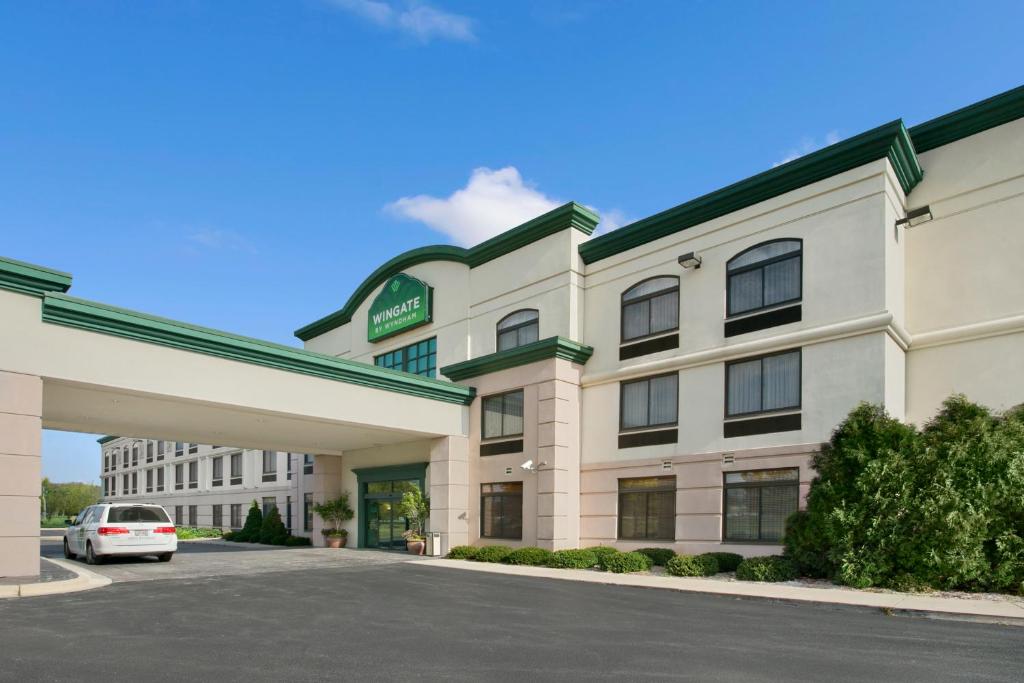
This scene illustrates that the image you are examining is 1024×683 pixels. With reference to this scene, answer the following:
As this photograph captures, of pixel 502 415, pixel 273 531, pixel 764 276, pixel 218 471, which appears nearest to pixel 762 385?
pixel 764 276

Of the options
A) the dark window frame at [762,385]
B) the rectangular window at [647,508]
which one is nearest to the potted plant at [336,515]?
the rectangular window at [647,508]

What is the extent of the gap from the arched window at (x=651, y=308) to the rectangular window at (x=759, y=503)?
5.24 metres

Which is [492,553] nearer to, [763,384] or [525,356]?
[525,356]

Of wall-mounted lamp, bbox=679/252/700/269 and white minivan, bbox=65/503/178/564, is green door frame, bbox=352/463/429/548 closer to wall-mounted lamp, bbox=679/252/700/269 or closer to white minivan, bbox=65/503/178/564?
white minivan, bbox=65/503/178/564

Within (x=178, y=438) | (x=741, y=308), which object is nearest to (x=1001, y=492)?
(x=741, y=308)

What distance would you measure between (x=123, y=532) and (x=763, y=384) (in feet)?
60.7

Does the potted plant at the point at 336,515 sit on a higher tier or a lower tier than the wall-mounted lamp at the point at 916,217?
lower

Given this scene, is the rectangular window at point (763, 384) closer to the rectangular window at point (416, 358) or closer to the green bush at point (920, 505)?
the green bush at point (920, 505)

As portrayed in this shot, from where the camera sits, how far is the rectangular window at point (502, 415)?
2695 centimetres

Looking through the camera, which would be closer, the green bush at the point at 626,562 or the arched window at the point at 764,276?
the green bush at the point at 626,562

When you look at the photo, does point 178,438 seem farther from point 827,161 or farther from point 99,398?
point 827,161

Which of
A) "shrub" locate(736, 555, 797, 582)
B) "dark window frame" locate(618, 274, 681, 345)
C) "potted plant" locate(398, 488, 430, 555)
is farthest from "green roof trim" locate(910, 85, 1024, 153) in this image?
"potted plant" locate(398, 488, 430, 555)

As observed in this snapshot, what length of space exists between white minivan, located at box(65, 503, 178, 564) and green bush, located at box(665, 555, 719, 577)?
564 inches

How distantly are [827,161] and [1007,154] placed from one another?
4.25m
